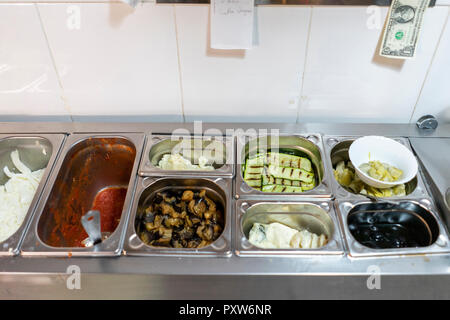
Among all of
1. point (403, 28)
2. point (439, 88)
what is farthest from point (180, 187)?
point (439, 88)

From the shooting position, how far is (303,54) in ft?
4.11

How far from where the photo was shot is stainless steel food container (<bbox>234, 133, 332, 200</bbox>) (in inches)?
45.8

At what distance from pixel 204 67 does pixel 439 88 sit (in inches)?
35.6

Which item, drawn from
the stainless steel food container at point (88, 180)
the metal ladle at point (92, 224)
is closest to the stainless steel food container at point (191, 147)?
the stainless steel food container at point (88, 180)

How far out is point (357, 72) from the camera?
1.29m

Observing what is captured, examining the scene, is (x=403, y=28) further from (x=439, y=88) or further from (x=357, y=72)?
(x=439, y=88)

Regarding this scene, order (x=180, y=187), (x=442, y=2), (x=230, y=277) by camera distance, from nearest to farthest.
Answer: (x=230, y=277) < (x=442, y=2) < (x=180, y=187)

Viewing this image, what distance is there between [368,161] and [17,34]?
1.37m

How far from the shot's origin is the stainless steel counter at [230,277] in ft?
3.18

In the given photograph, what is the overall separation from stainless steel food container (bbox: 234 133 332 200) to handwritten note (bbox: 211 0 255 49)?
0.36 meters

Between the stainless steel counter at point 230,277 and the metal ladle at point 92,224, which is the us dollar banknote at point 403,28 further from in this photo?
the metal ladle at point 92,224

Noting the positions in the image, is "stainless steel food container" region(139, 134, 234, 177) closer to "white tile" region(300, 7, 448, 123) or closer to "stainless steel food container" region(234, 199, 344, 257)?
"stainless steel food container" region(234, 199, 344, 257)

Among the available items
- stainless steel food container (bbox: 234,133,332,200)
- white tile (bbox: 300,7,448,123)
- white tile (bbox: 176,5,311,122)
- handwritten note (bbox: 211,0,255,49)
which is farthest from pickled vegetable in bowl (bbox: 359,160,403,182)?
handwritten note (bbox: 211,0,255,49)

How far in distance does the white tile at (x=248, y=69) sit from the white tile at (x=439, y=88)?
0.48 m
